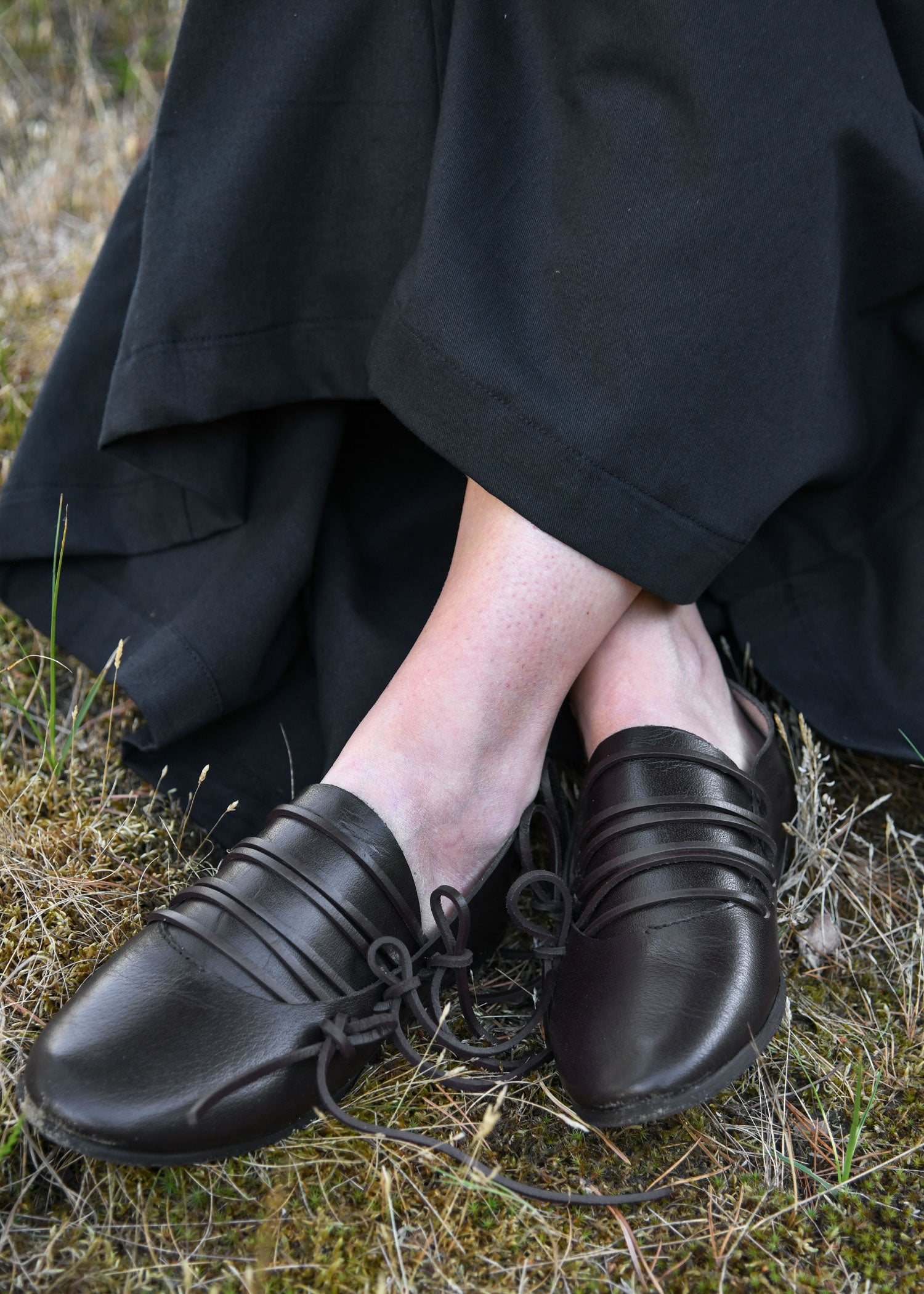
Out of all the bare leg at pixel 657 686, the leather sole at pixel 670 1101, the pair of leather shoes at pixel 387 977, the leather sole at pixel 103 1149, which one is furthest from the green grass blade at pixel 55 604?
the leather sole at pixel 670 1101

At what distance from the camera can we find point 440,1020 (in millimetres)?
967

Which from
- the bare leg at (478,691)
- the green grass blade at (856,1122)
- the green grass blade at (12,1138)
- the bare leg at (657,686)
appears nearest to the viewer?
the green grass blade at (12,1138)

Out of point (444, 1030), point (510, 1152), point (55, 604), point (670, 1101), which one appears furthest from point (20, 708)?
point (670, 1101)

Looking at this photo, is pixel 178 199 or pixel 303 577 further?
pixel 303 577

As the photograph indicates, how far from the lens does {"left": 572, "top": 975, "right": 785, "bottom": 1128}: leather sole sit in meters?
0.89

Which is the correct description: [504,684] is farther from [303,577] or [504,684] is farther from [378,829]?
[303,577]

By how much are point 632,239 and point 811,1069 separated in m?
0.88

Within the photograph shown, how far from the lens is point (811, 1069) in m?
1.06

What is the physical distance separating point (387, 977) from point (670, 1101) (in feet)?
0.93

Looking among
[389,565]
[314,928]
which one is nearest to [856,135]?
[389,565]

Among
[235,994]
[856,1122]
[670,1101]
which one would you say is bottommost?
[856,1122]

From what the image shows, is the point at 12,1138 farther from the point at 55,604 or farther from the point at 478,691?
the point at 55,604

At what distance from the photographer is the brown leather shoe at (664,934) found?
0.91 meters

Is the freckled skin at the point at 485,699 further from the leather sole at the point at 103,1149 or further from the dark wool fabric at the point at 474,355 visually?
the leather sole at the point at 103,1149
